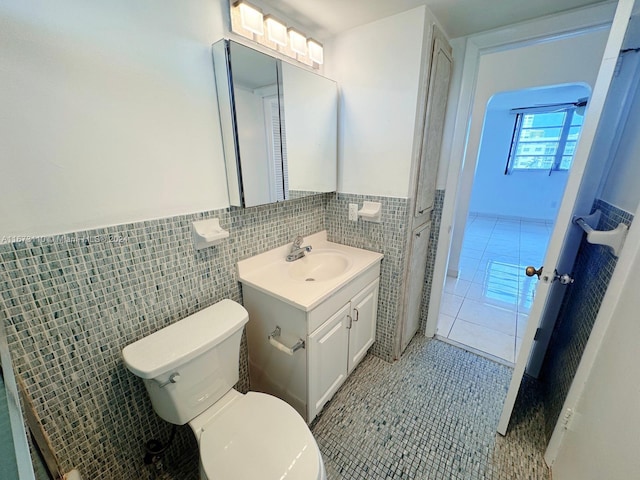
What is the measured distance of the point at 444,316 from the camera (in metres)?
2.42

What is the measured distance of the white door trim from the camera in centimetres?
131

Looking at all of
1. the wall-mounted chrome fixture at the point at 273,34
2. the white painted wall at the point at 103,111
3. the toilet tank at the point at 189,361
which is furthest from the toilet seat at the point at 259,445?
the wall-mounted chrome fixture at the point at 273,34

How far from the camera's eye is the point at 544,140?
5.08 meters

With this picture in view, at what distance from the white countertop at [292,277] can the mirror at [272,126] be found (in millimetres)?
344

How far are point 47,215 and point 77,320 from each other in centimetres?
36

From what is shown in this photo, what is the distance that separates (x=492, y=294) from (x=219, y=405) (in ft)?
9.38

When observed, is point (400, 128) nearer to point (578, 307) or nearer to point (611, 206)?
point (611, 206)

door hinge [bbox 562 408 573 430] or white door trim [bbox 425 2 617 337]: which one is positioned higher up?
white door trim [bbox 425 2 617 337]

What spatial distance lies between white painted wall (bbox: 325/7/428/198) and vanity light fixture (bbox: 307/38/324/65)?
118 mm

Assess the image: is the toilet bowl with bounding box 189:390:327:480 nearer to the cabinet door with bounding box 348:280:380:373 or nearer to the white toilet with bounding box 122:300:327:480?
the white toilet with bounding box 122:300:327:480

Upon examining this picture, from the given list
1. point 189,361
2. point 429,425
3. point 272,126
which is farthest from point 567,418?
point 272,126

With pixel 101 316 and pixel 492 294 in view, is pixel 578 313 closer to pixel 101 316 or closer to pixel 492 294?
pixel 492 294

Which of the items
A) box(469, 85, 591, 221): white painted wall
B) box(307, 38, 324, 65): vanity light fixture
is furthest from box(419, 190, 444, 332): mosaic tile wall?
box(469, 85, 591, 221): white painted wall

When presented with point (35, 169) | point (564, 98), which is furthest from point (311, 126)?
point (564, 98)
